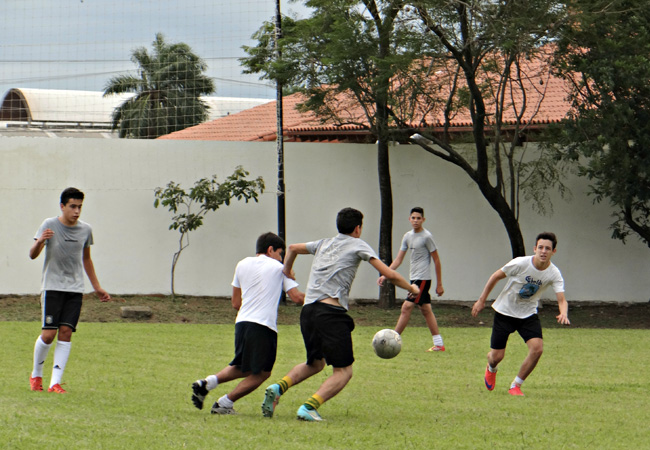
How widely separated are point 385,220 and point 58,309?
1149 cm

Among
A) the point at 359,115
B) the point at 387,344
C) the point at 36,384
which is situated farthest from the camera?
the point at 359,115

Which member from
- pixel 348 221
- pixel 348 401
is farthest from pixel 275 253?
A: pixel 348 401

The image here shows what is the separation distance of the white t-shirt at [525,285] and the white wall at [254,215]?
10466 mm

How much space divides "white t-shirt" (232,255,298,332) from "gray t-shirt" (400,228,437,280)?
5.96 meters

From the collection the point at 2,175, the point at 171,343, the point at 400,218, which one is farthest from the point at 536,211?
A: the point at 2,175

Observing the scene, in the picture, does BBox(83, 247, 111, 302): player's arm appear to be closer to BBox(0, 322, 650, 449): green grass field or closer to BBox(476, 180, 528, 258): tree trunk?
BBox(0, 322, 650, 449): green grass field

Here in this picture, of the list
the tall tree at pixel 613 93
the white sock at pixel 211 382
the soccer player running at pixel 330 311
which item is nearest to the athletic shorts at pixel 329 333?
the soccer player running at pixel 330 311

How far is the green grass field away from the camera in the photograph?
5.89 m

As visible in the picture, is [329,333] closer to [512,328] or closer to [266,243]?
[266,243]

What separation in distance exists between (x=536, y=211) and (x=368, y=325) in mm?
5585

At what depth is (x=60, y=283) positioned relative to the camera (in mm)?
8094

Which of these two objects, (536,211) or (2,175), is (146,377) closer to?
(2,175)

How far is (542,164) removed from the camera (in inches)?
742

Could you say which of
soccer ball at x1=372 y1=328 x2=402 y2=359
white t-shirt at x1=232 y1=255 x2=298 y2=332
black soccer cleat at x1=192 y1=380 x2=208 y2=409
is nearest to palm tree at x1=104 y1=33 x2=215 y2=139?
soccer ball at x1=372 y1=328 x2=402 y2=359
